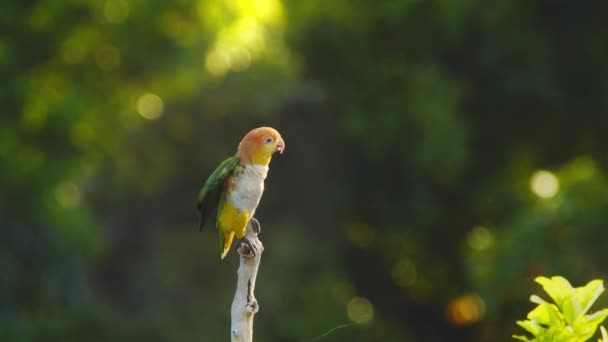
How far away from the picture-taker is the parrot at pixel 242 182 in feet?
17.2

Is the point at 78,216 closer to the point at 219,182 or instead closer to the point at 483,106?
the point at 483,106

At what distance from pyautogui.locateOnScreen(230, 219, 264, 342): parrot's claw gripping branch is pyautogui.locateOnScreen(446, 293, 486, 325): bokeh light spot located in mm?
15026

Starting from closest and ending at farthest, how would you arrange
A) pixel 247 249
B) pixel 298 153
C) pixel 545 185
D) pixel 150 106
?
pixel 247 249, pixel 545 185, pixel 150 106, pixel 298 153

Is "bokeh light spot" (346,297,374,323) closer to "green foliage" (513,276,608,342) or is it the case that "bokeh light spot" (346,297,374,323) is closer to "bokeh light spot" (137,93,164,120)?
"bokeh light spot" (137,93,164,120)

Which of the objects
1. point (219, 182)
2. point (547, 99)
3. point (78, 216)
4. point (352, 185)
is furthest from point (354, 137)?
point (219, 182)

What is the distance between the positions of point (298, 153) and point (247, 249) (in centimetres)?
1571

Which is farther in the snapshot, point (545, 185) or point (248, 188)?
point (545, 185)

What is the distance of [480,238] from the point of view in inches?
730

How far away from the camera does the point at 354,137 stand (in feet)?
63.9

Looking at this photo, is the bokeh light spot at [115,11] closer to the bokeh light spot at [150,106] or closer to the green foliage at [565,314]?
the bokeh light spot at [150,106]

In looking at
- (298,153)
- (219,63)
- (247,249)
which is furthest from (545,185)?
(247,249)

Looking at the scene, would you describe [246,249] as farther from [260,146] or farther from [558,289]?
[558,289]

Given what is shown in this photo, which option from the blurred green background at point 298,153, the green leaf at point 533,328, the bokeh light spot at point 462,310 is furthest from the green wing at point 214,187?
the bokeh light spot at point 462,310

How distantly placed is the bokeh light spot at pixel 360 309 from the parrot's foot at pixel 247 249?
46.7 ft
